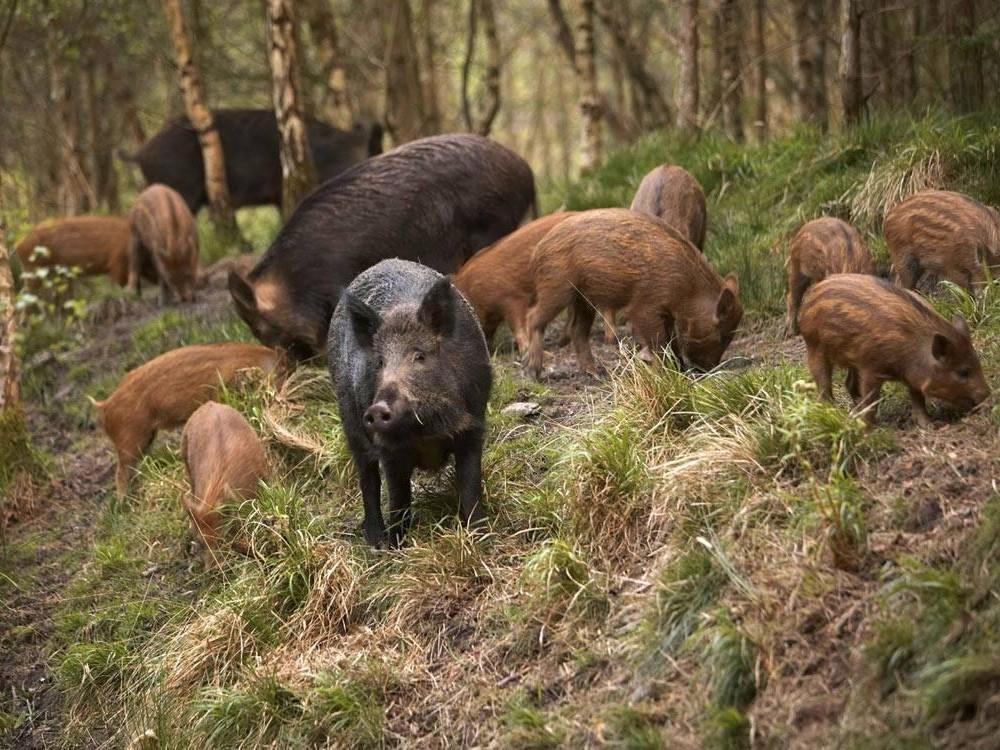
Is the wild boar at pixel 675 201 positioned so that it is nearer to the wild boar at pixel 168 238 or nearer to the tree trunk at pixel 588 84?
the tree trunk at pixel 588 84

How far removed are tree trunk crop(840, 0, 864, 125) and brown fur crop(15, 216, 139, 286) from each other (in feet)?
22.2

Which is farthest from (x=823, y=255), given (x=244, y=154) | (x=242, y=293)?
(x=244, y=154)

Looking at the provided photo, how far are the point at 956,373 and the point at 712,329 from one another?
2186mm

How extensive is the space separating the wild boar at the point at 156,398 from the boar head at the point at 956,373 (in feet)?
15.4

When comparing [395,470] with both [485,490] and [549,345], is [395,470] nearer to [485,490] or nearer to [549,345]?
[485,490]

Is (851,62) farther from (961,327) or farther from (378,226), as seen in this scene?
(961,327)

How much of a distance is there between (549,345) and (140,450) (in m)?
2.74

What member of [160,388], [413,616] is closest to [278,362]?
[160,388]

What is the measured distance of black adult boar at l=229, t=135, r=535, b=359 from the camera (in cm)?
945

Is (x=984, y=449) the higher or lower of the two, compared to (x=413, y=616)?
higher

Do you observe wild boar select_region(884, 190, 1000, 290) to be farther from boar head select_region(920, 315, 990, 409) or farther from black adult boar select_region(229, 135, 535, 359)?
black adult boar select_region(229, 135, 535, 359)

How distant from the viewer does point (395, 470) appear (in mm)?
6508

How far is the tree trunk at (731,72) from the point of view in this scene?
12.6 metres

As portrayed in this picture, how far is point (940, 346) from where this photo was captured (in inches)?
216
